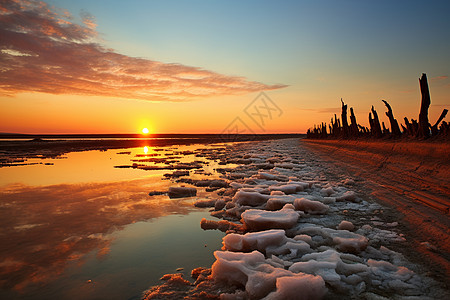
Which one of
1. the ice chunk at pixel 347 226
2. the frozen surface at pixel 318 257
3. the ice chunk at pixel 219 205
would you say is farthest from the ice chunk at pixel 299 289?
the ice chunk at pixel 219 205

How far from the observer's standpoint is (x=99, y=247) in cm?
255

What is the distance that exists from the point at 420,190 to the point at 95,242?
16.8ft

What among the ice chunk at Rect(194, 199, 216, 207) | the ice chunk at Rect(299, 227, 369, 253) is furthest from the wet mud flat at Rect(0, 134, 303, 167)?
the ice chunk at Rect(299, 227, 369, 253)

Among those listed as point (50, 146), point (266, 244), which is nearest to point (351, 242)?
point (266, 244)

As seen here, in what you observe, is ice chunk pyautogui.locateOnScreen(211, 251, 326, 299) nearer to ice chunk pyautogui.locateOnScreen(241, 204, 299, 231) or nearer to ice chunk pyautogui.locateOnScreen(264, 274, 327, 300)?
ice chunk pyautogui.locateOnScreen(264, 274, 327, 300)

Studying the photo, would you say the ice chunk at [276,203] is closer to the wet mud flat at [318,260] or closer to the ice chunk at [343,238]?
the wet mud flat at [318,260]

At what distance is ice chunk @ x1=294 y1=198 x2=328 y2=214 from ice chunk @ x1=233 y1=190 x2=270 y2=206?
61cm

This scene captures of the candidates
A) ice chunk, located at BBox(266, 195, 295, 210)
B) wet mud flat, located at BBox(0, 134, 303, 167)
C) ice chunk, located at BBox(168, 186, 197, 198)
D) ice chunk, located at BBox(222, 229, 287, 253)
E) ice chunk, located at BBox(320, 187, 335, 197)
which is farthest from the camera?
wet mud flat, located at BBox(0, 134, 303, 167)

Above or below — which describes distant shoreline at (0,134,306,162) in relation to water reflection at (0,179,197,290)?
above

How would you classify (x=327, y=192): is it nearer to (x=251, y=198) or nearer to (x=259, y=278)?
(x=251, y=198)

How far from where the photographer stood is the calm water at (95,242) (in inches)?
74.9

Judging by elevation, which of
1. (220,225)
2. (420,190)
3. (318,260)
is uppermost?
(420,190)

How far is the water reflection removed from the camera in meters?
2.19

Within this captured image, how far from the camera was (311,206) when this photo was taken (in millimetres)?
3436
